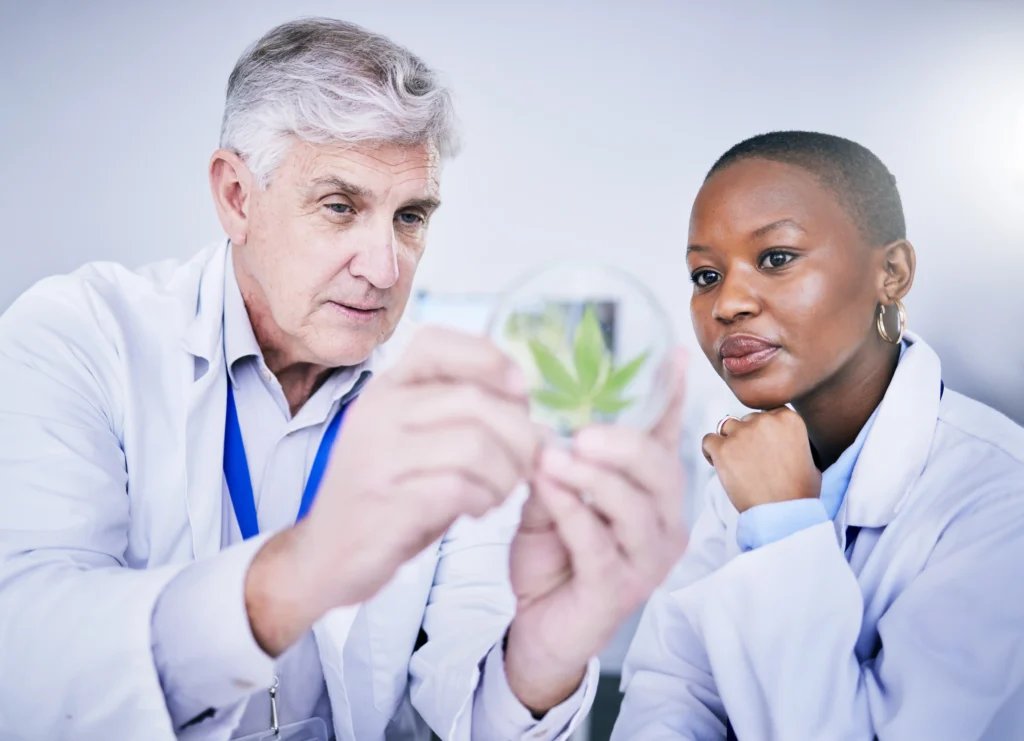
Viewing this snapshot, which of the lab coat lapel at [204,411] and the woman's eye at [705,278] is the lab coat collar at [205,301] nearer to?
the lab coat lapel at [204,411]

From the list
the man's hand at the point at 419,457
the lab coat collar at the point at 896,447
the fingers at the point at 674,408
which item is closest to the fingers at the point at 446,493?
the man's hand at the point at 419,457

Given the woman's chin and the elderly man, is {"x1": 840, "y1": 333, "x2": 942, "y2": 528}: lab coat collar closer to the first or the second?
the woman's chin

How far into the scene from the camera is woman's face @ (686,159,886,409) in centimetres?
76

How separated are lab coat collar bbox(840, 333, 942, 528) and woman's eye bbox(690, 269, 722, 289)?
201mm

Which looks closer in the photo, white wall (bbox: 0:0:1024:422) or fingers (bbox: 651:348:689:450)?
fingers (bbox: 651:348:689:450)

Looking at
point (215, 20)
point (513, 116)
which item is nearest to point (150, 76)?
point (215, 20)

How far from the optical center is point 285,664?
86 centimetres

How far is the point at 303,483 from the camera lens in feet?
3.03

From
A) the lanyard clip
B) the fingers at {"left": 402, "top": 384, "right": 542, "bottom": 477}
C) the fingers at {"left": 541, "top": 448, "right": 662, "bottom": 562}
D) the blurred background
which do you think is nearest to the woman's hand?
the blurred background

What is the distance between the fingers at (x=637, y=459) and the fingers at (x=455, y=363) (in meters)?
0.06

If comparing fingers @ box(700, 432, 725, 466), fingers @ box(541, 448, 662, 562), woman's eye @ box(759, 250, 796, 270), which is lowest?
fingers @ box(700, 432, 725, 466)

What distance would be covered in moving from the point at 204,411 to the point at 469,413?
0.49 meters

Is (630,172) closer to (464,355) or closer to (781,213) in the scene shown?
(781,213)

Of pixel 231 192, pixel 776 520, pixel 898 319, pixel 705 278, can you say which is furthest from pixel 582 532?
pixel 231 192
